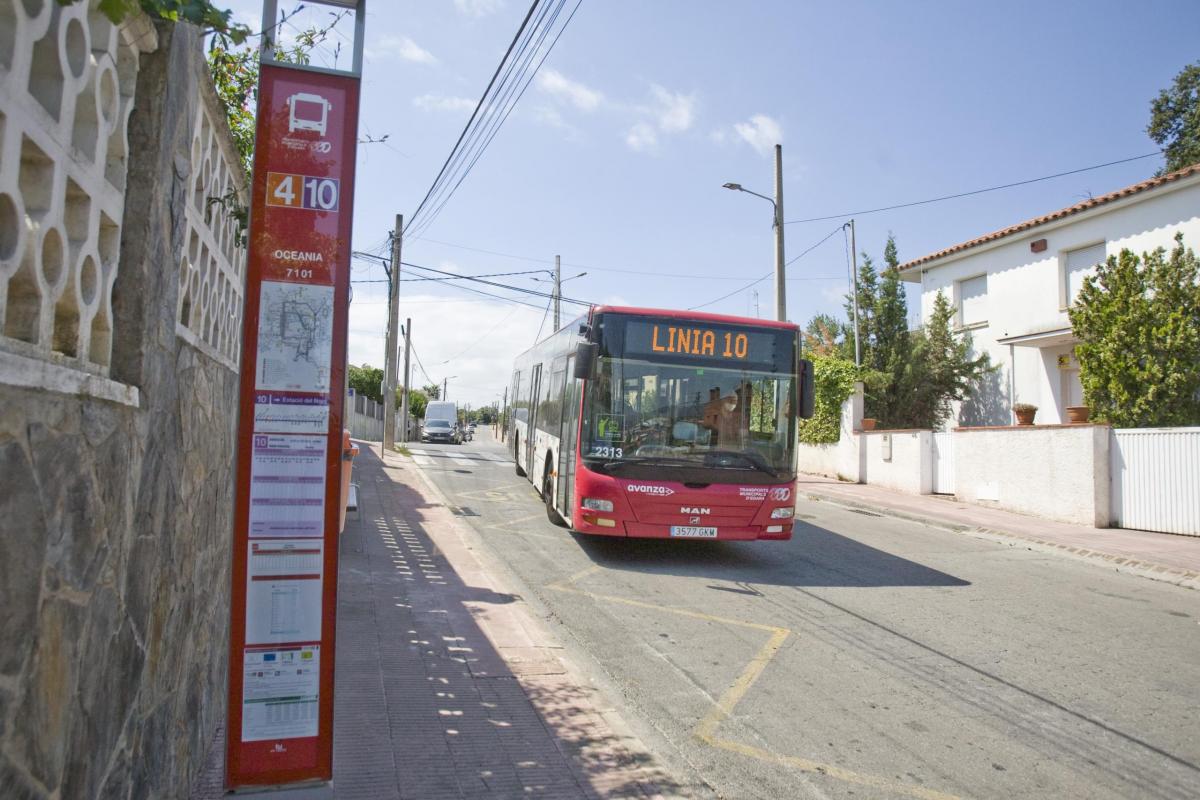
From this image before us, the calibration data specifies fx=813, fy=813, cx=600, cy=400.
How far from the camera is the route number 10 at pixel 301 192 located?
2.85 m

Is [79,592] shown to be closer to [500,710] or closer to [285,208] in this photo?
[285,208]

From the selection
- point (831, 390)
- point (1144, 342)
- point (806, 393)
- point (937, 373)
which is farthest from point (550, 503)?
point (937, 373)

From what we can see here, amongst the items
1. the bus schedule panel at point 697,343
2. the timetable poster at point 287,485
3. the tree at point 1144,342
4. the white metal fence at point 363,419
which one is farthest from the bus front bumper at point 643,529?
the white metal fence at point 363,419

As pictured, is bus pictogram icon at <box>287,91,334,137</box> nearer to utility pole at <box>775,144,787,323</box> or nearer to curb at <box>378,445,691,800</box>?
curb at <box>378,445,691,800</box>

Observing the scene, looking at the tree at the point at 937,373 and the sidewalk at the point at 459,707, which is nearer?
the sidewalk at the point at 459,707

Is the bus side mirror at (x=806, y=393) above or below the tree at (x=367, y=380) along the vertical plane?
below

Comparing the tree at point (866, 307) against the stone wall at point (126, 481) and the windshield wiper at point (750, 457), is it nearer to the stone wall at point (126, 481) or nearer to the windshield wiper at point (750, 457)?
the windshield wiper at point (750, 457)

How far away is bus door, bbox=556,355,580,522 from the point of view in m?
10.1

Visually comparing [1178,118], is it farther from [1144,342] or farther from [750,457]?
[750,457]

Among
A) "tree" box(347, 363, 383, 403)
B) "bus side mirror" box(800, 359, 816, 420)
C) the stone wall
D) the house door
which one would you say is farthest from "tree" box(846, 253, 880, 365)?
"tree" box(347, 363, 383, 403)

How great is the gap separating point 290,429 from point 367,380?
51988 mm

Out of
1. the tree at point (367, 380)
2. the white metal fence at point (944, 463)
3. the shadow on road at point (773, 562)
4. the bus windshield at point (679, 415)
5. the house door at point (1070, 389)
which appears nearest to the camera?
the shadow on road at point (773, 562)

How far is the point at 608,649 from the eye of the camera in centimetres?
610

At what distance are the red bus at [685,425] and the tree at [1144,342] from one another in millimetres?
8405
